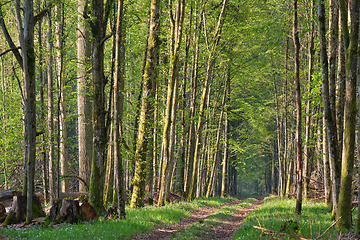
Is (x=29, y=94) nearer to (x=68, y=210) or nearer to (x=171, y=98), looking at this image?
(x=68, y=210)

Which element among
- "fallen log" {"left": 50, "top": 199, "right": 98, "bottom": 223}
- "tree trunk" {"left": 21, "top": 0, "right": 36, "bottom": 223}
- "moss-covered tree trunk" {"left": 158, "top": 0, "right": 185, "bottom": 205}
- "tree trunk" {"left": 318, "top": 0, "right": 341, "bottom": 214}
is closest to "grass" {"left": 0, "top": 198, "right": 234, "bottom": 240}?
"fallen log" {"left": 50, "top": 199, "right": 98, "bottom": 223}

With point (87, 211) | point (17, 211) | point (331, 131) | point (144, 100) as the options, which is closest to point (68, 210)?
point (87, 211)

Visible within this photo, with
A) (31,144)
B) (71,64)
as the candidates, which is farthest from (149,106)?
(31,144)

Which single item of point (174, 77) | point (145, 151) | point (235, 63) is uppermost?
point (235, 63)

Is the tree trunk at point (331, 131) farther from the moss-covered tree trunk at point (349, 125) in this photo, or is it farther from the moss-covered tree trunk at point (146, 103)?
the moss-covered tree trunk at point (146, 103)

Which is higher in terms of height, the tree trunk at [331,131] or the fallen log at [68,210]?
the tree trunk at [331,131]

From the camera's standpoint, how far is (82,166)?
12852 millimetres

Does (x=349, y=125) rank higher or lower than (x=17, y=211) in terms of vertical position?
higher

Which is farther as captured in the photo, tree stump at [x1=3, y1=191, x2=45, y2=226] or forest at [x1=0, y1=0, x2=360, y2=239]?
tree stump at [x1=3, y1=191, x2=45, y2=226]

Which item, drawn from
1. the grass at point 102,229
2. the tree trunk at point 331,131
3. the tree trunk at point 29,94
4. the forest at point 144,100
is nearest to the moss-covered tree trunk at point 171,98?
the forest at point 144,100

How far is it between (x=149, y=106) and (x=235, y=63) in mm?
12917

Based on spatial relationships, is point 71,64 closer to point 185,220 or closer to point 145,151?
point 145,151

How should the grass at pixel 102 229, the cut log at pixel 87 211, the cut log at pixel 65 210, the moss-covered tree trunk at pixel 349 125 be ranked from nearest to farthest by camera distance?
the grass at pixel 102 229 < the moss-covered tree trunk at pixel 349 125 < the cut log at pixel 65 210 < the cut log at pixel 87 211

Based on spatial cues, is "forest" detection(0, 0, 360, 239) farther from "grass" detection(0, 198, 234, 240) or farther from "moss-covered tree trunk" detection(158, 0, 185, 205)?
"grass" detection(0, 198, 234, 240)
